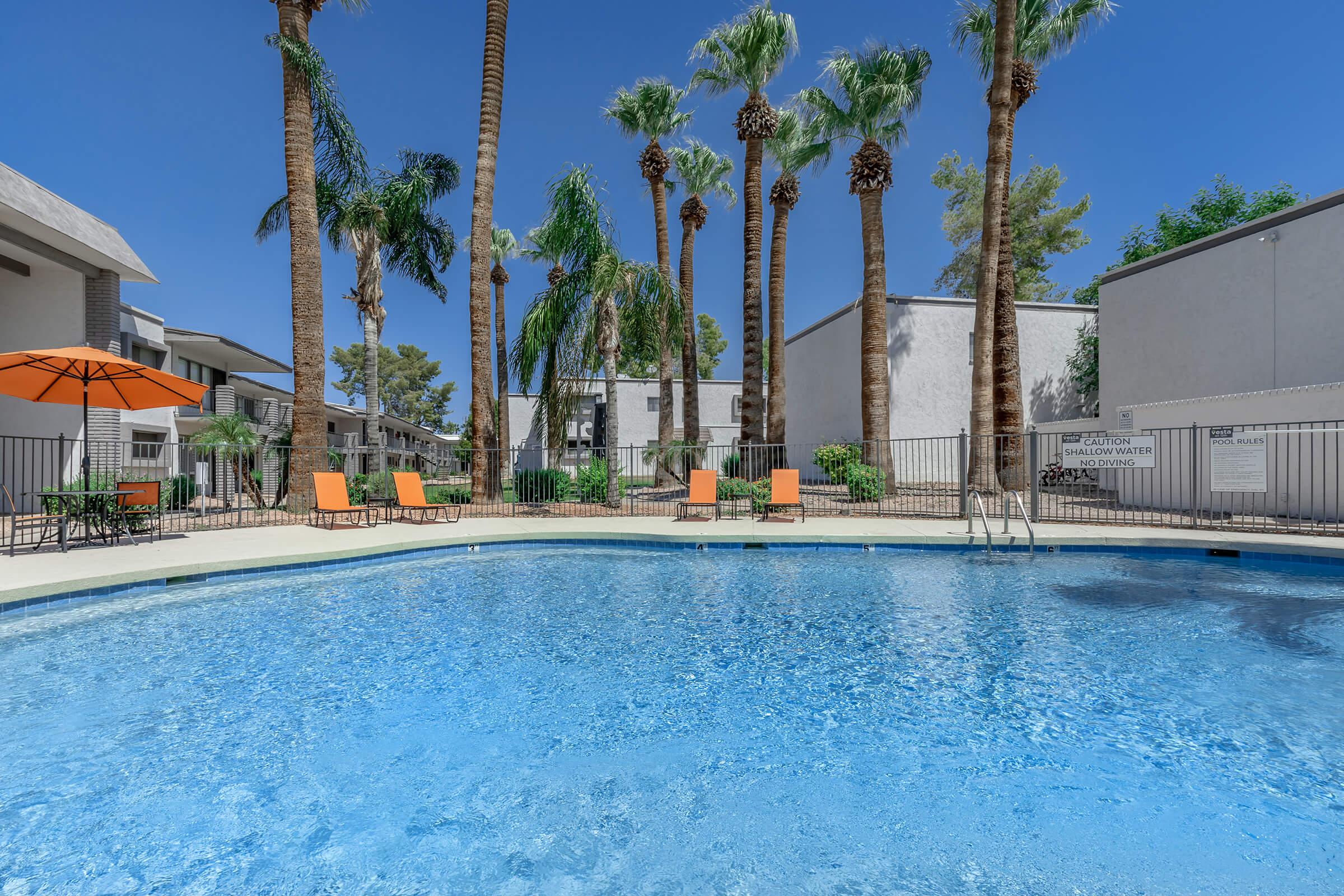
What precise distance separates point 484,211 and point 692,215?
8966 millimetres

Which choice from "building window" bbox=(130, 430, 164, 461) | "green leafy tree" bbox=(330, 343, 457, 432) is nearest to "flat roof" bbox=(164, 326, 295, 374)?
"building window" bbox=(130, 430, 164, 461)

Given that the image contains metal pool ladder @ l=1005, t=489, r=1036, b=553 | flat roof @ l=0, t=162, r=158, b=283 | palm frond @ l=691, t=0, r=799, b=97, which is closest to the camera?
metal pool ladder @ l=1005, t=489, r=1036, b=553

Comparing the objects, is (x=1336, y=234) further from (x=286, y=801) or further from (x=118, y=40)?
(x=118, y=40)

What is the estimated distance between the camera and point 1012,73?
48.1 ft

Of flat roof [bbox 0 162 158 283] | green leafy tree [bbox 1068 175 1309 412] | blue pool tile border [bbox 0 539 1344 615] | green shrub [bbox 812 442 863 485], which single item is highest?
green leafy tree [bbox 1068 175 1309 412]

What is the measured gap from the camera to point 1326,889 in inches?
85.0

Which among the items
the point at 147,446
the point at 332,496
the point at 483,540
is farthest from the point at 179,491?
the point at 147,446

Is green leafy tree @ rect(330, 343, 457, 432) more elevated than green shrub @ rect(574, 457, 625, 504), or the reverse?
green leafy tree @ rect(330, 343, 457, 432)

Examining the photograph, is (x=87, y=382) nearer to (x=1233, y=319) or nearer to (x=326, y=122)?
(x=326, y=122)

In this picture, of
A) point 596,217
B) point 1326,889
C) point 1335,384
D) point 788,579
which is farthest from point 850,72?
point 1326,889

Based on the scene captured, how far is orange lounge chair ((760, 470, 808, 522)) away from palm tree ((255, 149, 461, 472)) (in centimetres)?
1126

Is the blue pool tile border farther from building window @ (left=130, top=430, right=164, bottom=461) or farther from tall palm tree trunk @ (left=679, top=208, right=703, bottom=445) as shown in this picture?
building window @ (left=130, top=430, right=164, bottom=461)

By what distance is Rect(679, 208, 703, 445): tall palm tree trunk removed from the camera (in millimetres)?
17484

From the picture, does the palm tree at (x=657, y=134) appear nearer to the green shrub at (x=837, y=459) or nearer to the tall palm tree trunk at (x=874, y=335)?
the green shrub at (x=837, y=459)
